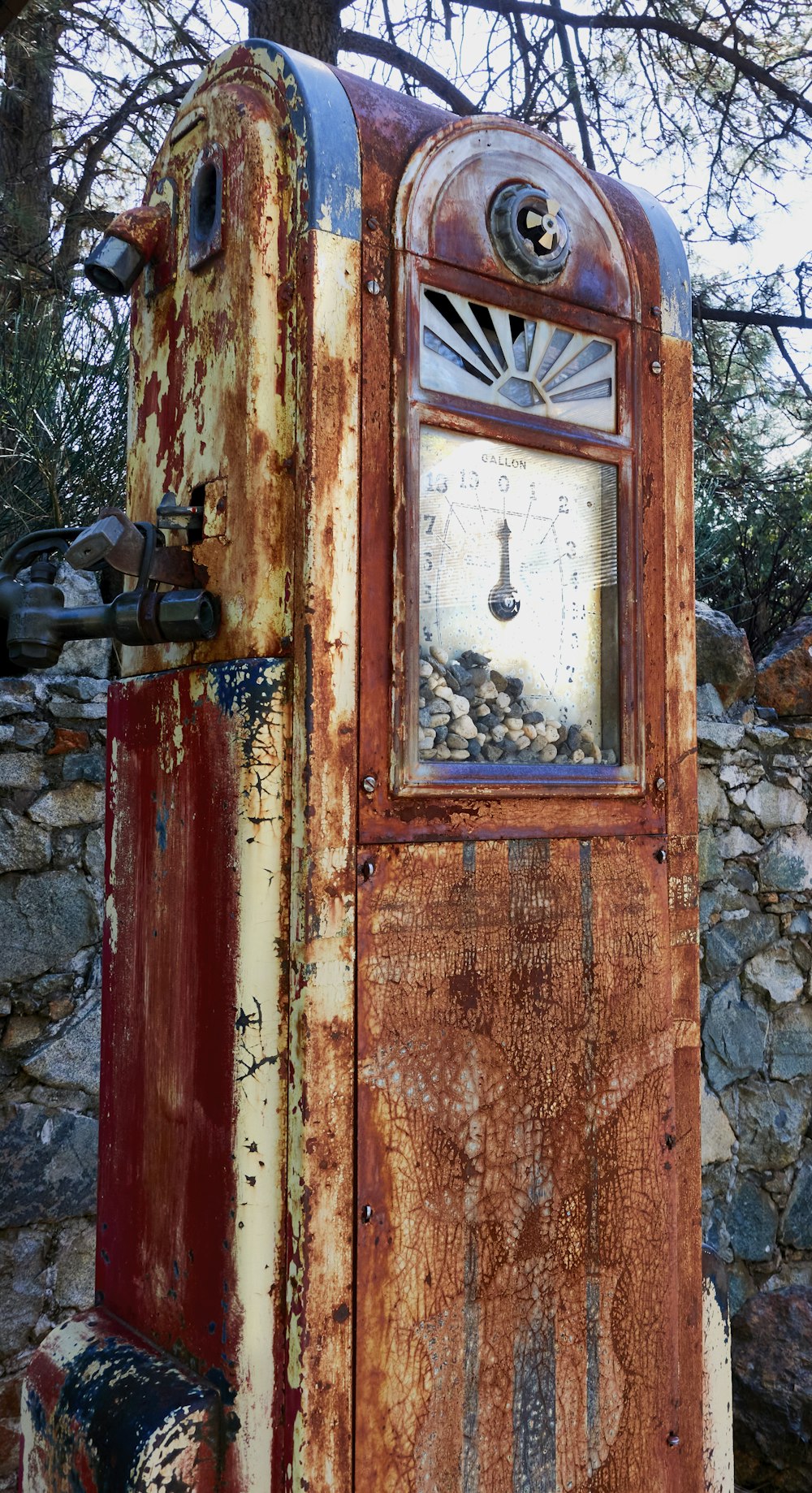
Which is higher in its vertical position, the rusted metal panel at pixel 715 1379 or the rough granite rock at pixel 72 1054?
the rough granite rock at pixel 72 1054

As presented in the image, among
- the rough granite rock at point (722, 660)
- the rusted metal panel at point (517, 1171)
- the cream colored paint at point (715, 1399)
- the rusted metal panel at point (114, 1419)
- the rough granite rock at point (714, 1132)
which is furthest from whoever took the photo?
the rough granite rock at point (722, 660)

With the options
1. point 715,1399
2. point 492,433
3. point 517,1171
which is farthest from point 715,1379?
point 492,433

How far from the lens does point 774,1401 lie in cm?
265

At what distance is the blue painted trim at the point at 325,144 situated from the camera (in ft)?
4.35

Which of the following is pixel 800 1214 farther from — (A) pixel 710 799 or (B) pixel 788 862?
(A) pixel 710 799

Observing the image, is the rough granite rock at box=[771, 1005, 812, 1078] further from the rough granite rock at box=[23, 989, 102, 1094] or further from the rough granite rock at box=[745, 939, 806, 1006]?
the rough granite rock at box=[23, 989, 102, 1094]

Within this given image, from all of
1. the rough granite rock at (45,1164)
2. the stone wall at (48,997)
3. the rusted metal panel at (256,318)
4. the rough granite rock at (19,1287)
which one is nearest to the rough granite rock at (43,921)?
the stone wall at (48,997)

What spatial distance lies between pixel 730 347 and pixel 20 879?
3.62 metres

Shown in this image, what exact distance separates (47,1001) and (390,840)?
1.47 metres

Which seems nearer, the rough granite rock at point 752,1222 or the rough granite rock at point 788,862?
the rough granite rock at point 752,1222

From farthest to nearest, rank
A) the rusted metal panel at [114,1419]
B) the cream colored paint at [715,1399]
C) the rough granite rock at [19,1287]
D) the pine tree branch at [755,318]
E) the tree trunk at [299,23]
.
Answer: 1. the pine tree branch at [755,318]
2. the tree trunk at [299,23]
3. the rough granite rock at [19,1287]
4. the cream colored paint at [715,1399]
5. the rusted metal panel at [114,1419]

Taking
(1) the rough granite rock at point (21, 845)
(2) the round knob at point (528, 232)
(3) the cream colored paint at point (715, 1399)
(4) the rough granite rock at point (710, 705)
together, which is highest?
(2) the round knob at point (528, 232)

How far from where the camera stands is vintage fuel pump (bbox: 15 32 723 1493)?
51.1 inches

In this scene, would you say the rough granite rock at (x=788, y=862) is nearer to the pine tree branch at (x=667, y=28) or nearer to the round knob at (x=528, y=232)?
the round knob at (x=528, y=232)
